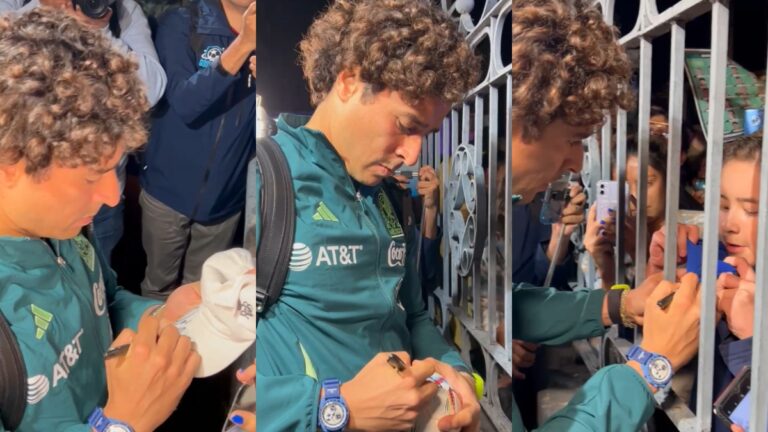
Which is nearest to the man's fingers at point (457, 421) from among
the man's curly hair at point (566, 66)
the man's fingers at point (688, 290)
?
the man's fingers at point (688, 290)

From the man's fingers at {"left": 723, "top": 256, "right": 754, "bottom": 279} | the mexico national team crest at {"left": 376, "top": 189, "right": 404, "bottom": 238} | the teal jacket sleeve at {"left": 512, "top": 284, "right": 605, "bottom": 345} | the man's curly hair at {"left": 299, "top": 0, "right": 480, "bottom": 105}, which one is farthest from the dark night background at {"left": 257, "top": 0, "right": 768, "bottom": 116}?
the teal jacket sleeve at {"left": 512, "top": 284, "right": 605, "bottom": 345}

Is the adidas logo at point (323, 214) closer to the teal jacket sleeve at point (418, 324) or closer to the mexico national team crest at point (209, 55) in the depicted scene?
the teal jacket sleeve at point (418, 324)

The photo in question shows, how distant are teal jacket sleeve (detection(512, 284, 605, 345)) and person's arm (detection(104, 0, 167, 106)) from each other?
0.92 m

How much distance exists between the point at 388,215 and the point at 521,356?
19.3 inches

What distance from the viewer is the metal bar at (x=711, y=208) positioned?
132 cm

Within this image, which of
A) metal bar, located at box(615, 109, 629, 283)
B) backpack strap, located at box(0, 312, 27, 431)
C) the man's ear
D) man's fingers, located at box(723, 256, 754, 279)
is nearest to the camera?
backpack strap, located at box(0, 312, 27, 431)

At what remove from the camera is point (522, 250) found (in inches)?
59.2

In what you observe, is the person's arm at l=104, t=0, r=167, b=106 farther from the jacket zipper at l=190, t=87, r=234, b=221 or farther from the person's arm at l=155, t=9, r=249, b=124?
the jacket zipper at l=190, t=87, r=234, b=221

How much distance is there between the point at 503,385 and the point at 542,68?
0.72 metres

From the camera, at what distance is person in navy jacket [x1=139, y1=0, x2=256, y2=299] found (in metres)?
1.33

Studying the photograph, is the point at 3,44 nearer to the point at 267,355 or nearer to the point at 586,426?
the point at 267,355

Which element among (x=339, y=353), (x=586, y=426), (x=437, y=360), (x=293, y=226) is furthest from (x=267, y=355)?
(x=586, y=426)

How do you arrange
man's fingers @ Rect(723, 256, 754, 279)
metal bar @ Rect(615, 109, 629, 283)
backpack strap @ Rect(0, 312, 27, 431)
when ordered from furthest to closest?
metal bar @ Rect(615, 109, 629, 283), man's fingers @ Rect(723, 256, 754, 279), backpack strap @ Rect(0, 312, 27, 431)

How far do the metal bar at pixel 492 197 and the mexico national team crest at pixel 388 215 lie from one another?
0.22m
